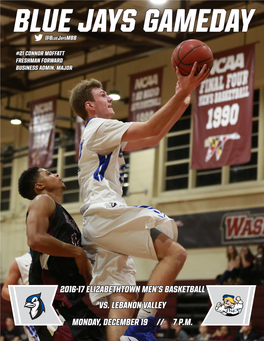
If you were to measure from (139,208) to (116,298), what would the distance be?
2.14 ft

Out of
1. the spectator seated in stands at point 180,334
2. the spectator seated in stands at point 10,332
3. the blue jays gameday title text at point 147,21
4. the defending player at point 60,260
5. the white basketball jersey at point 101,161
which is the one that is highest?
the blue jays gameday title text at point 147,21

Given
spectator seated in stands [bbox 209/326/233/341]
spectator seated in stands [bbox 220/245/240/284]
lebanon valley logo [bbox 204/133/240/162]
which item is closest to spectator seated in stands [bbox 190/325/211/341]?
spectator seated in stands [bbox 209/326/233/341]

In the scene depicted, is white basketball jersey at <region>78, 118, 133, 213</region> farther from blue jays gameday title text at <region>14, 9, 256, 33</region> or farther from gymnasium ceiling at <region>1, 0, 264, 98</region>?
gymnasium ceiling at <region>1, 0, 264, 98</region>

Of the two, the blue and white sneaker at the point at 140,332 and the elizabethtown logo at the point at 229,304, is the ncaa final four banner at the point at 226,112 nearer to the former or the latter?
the elizabethtown logo at the point at 229,304

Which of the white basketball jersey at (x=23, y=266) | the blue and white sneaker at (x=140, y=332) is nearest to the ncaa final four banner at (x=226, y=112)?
the white basketball jersey at (x=23, y=266)

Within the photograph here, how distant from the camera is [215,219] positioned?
1402 cm

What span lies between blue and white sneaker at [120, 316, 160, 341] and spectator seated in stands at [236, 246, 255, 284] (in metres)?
9.28

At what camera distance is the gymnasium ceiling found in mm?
Answer: 13484

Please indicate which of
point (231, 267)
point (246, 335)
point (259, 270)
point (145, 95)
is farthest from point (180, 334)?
point (145, 95)

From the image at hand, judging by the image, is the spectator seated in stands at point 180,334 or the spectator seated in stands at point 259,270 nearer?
the spectator seated in stands at point 180,334

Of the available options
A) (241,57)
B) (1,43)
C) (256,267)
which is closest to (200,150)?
(241,57)

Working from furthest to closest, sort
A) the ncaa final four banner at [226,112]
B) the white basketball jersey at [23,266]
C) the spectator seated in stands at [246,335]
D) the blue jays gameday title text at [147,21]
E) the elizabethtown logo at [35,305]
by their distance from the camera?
the ncaa final four banner at [226,112]
the spectator seated in stands at [246,335]
the white basketball jersey at [23,266]
the blue jays gameday title text at [147,21]
the elizabethtown logo at [35,305]

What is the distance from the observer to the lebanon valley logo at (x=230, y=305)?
13.5 ft

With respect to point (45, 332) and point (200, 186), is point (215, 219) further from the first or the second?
point (45, 332)
